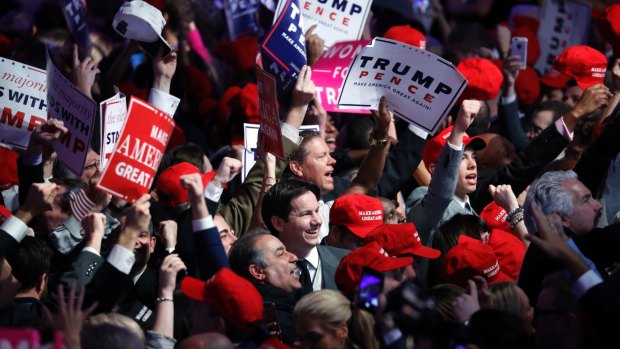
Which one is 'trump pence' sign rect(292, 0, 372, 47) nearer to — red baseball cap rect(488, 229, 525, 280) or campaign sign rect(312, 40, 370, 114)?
campaign sign rect(312, 40, 370, 114)

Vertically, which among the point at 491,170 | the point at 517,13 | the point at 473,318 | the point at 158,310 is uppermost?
the point at 473,318

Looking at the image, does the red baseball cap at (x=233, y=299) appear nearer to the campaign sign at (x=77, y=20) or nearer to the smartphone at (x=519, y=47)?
the smartphone at (x=519, y=47)

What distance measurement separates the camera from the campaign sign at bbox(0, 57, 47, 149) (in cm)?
802

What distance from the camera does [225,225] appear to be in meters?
7.66

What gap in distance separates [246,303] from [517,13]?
27.7 ft

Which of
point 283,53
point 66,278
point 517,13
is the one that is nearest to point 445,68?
point 283,53

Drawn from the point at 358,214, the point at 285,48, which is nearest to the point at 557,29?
the point at 285,48

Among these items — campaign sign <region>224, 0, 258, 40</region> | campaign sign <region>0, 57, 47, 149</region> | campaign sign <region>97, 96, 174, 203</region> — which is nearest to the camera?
campaign sign <region>97, 96, 174, 203</region>

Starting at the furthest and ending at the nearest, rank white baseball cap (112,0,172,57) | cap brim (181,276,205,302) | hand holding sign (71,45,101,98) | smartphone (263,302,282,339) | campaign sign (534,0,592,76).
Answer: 1. campaign sign (534,0,592,76)
2. hand holding sign (71,45,101,98)
3. white baseball cap (112,0,172,57)
4. smartphone (263,302,282,339)
5. cap brim (181,276,205,302)

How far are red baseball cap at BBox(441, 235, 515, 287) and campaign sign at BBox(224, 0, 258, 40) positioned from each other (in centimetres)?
572

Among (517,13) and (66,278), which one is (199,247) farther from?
(517,13)

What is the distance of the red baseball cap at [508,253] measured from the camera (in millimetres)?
7332

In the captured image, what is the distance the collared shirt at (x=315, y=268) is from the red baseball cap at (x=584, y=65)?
2603 millimetres

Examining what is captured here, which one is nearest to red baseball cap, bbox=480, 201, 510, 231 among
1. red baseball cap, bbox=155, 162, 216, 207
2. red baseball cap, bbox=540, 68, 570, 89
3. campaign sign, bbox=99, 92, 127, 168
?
red baseball cap, bbox=155, 162, 216, 207
